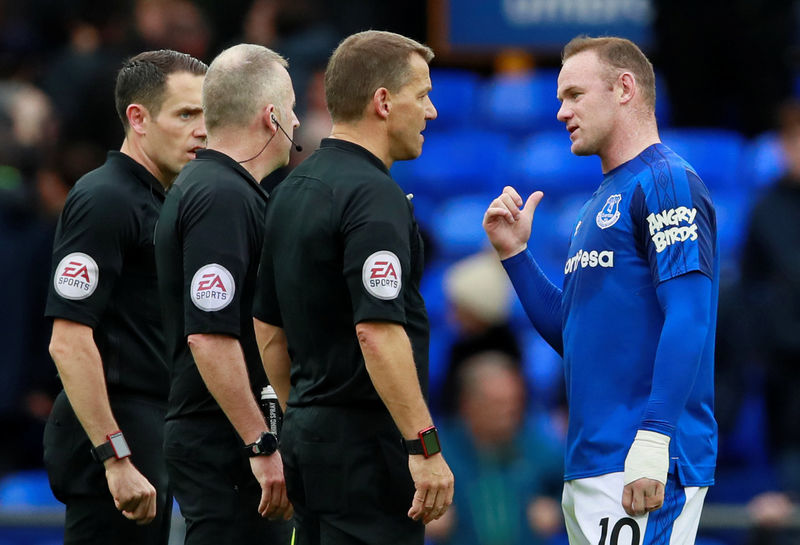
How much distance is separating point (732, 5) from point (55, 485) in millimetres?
6113

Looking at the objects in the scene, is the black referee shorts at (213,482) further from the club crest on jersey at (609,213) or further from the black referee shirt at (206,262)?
the club crest on jersey at (609,213)

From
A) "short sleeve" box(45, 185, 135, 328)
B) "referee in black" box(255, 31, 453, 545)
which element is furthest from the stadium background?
"referee in black" box(255, 31, 453, 545)

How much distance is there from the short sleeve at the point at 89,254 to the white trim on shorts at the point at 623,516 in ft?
5.26

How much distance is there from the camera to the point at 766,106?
962cm

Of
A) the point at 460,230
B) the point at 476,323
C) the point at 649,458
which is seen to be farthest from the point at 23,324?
the point at 649,458

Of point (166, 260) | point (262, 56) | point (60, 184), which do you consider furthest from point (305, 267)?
point (60, 184)

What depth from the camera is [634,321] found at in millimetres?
4086

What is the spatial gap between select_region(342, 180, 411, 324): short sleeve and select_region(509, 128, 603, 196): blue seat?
538cm

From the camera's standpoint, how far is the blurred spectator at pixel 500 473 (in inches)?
238

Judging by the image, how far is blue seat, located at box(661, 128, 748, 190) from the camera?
359 inches

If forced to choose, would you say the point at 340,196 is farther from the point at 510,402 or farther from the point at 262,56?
the point at 510,402

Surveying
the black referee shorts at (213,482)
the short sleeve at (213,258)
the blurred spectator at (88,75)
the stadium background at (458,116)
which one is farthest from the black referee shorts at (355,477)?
the blurred spectator at (88,75)

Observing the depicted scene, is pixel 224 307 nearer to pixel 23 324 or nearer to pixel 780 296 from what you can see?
pixel 780 296

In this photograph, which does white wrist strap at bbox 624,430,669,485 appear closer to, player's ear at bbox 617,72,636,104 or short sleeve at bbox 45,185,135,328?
player's ear at bbox 617,72,636,104
